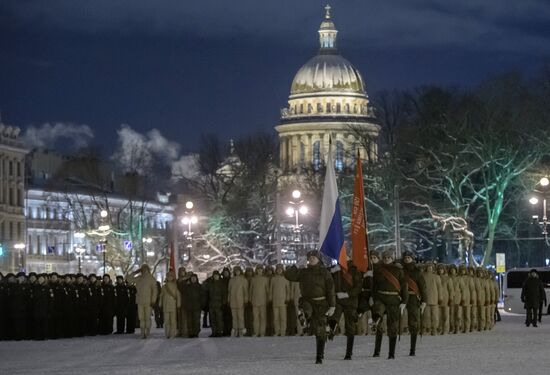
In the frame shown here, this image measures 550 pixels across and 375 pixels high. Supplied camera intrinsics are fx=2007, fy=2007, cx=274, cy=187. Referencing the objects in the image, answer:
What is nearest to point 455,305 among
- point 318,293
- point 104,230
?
point 318,293

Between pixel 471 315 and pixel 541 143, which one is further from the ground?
pixel 541 143

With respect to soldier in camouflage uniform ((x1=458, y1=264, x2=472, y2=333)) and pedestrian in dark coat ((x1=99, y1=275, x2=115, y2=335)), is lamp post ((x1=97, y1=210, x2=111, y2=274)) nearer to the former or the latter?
pedestrian in dark coat ((x1=99, y1=275, x2=115, y2=335))

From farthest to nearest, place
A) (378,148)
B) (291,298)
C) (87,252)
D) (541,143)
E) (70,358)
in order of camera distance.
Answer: (87,252) < (378,148) < (541,143) < (291,298) < (70,358)

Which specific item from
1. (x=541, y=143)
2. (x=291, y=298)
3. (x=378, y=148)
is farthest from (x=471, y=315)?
(x=378, y=148)

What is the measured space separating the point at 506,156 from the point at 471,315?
107 ft

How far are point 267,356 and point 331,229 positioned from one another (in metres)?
2.89

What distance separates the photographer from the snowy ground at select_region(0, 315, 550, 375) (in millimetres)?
28859

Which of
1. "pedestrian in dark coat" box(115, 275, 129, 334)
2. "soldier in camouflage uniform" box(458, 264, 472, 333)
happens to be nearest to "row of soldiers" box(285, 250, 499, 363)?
"soldier in camouflage uniform" box(458, 264, 472, 333)

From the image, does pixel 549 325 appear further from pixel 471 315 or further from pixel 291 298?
pixel 291 298

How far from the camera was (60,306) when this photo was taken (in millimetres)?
44562

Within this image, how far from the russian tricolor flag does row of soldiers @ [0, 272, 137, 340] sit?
9900mm

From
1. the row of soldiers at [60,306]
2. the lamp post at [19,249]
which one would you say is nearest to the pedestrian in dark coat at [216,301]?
the row of soldiers at [60,306]

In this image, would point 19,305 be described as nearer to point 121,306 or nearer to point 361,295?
point 121,306

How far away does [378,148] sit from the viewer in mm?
92875
